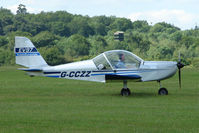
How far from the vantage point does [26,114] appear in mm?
12828

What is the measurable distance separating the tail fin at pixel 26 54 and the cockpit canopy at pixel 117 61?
8.67 feet

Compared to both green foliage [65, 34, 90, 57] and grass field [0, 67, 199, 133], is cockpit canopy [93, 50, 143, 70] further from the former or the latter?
green foliage [65, 34, 90, 57]

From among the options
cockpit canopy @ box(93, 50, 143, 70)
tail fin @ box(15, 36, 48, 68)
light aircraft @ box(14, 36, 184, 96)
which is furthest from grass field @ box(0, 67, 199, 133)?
tail fin @ box(15, 36, 48, 68)

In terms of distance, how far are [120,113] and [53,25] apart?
153822mm

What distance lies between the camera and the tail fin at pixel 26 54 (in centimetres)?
1848

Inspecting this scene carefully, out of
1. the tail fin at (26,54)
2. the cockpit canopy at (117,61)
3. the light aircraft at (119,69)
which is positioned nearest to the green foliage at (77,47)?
the tail fin at (26,54)

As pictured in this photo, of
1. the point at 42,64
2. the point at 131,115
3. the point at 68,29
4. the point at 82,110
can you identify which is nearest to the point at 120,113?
the point at 131,115

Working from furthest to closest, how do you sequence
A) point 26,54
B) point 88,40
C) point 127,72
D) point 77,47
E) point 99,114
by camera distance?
point 88,40
point 77,47
point 26,54
point 127,72
point 99,114

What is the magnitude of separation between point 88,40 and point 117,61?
9153 centimetres

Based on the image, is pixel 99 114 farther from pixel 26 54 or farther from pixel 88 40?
pixel 88 40

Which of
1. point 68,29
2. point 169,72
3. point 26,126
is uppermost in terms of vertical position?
point 68,29

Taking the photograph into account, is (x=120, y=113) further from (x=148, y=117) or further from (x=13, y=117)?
(x=13, y=117)

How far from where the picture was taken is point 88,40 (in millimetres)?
109250

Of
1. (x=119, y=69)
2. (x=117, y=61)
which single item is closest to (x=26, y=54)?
(x=117, y=61)
